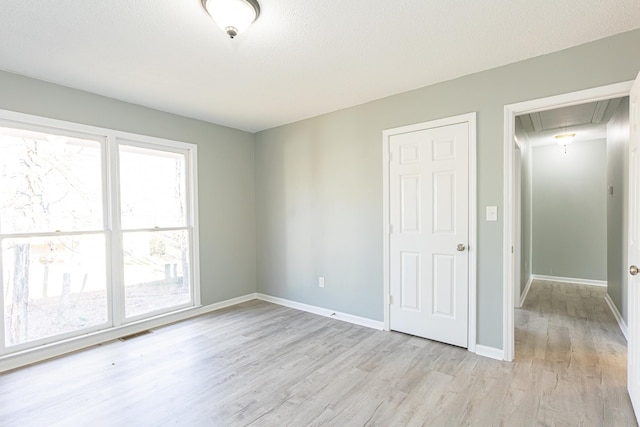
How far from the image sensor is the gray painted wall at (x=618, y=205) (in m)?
3.19

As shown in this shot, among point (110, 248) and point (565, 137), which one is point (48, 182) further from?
point (565, 137)

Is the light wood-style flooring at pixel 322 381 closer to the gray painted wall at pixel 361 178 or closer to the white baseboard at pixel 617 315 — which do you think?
the white baseboard at pixel 617 315

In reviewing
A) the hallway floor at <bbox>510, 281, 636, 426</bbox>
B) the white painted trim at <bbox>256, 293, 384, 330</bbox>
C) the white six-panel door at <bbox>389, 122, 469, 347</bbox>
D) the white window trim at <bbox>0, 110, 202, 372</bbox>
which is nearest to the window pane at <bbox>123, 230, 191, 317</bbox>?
the white window trim at <bbox>0, 110, 202, 372</bbox>

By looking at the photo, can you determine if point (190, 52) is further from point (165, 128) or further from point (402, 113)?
point (402, 113)

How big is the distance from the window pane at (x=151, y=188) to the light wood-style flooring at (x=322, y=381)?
1.31 meters

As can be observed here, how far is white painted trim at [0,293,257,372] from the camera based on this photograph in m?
2.67

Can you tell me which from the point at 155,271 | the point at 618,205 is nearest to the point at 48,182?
the point at 155,271

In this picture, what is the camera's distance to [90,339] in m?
3.09

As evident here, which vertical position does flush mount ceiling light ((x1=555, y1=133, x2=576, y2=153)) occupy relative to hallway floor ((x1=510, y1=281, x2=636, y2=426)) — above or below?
above

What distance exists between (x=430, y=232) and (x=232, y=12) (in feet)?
8.04

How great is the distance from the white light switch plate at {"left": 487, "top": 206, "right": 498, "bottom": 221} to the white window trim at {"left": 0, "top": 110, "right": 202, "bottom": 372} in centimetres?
335

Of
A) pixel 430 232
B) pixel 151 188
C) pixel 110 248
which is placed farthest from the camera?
pixel 151 188

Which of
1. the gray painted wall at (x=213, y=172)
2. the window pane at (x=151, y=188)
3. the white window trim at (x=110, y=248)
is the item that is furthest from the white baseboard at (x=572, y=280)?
the window pane at (x=151, y=188)

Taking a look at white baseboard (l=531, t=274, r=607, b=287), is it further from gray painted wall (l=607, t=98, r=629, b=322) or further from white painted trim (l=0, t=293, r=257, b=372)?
white painted trim (l=0, t=293, r=257, b=372)
